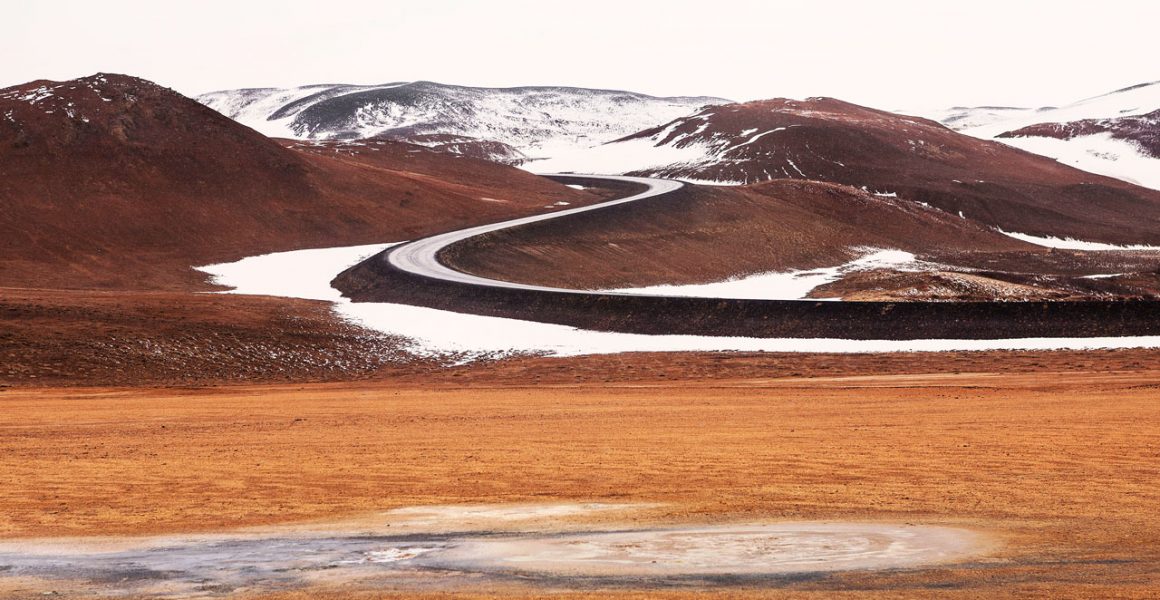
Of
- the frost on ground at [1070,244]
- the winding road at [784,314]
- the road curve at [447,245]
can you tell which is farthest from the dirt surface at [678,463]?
the frost on ground at [1070,244]

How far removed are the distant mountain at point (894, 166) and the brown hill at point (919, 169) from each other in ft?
0.51

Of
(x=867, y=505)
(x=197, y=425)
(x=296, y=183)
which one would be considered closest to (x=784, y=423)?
(x=867, y=505)

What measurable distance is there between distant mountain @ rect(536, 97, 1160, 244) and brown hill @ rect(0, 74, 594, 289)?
142ft

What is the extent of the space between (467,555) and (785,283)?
62.6 metres

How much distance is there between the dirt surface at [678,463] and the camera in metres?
12.4

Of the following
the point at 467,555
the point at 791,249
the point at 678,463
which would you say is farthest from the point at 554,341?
the point at 791,249

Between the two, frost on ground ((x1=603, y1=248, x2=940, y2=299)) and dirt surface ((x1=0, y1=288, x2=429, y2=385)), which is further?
frost on ground ((x1=603, y1=248, x2=940, y2=299))

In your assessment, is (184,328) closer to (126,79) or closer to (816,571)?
(816,571)

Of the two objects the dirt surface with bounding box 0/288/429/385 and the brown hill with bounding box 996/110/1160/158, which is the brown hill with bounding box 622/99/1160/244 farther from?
the dirt surface with bounding box 0/288/429/385

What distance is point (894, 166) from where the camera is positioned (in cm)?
13938

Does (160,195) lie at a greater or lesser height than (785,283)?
greater

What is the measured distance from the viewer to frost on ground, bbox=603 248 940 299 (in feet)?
211

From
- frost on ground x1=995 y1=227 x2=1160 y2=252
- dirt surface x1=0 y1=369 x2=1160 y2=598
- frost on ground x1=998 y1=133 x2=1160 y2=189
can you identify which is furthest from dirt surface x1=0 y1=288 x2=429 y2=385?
frost on ground x1=998 y1=133 x2=1160 y2=189

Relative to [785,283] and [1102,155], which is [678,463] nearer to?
[785,283]
